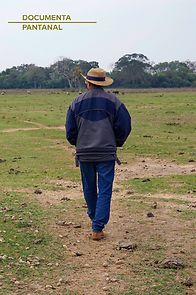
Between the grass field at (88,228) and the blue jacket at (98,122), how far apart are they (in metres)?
0.94

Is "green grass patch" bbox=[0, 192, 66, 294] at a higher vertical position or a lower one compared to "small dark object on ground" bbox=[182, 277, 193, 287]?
higher

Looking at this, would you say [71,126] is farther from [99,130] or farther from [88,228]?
[88,228]

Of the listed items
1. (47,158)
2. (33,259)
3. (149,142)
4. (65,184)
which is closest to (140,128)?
(149,142)

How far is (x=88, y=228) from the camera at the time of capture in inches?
269

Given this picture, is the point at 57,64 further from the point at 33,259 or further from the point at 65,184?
the point at 33,259

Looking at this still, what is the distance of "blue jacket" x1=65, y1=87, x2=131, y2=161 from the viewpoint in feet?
20.9

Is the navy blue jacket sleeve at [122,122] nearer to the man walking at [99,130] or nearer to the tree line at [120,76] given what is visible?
the man walking at [99,130]

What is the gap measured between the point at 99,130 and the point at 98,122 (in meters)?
0.09

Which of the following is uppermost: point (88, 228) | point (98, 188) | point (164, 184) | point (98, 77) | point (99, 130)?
point (98, 77)

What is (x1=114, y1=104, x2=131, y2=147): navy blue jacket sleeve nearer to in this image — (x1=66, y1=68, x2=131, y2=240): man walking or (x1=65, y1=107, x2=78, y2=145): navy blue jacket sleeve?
(x1=66, y1=68, x2=131, y2=240): man walking

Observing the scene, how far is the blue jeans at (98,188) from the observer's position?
6391 millimetres

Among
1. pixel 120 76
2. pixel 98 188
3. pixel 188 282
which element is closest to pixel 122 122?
pixel 98 188

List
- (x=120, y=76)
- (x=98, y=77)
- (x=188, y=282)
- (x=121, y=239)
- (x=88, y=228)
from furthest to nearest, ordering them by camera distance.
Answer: (x=120, y=76) < (x=88, y=228) < (x=98, y=77) < (x=121, y=239) < (x=188, y=282)

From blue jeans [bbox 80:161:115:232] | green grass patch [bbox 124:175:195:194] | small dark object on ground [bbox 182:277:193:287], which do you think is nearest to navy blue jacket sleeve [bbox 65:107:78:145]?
blue jeans [bbox 80:161:115:232]
